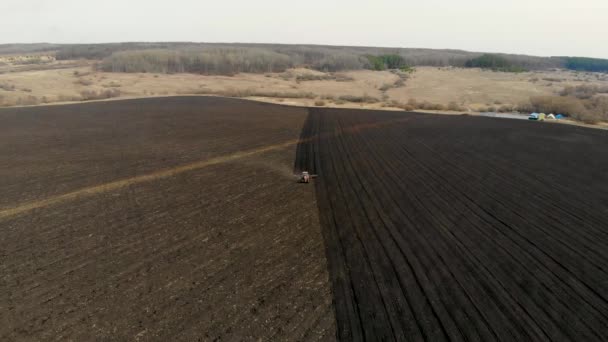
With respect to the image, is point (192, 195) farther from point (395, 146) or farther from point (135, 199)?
point (395, 146)

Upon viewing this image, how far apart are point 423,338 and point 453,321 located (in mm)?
1056

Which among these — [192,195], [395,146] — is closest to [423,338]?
[192,195]

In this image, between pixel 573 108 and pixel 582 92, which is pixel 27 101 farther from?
pixel 582 92

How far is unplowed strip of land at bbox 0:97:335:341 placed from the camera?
24.8 feet

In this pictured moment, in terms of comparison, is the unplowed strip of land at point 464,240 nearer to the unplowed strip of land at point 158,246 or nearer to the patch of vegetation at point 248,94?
the unplowed strip of land at point 158,246

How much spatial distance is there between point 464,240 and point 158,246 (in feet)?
35.3

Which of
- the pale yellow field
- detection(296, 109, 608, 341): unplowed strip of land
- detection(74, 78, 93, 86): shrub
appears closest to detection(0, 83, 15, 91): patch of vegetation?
the pale yellow field

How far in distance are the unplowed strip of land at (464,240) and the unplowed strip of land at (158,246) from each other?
1391 millimetres

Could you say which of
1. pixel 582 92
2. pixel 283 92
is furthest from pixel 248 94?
pixel 582 92

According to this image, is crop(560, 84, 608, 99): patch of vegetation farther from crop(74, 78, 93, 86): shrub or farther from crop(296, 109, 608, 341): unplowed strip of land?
crop(74, 78, 93, 86): shrub

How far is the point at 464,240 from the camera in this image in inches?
446

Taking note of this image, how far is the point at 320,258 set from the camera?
10.2m

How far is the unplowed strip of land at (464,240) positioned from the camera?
7809mm

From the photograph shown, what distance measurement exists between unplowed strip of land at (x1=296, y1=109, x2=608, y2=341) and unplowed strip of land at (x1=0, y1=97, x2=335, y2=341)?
1.39m
